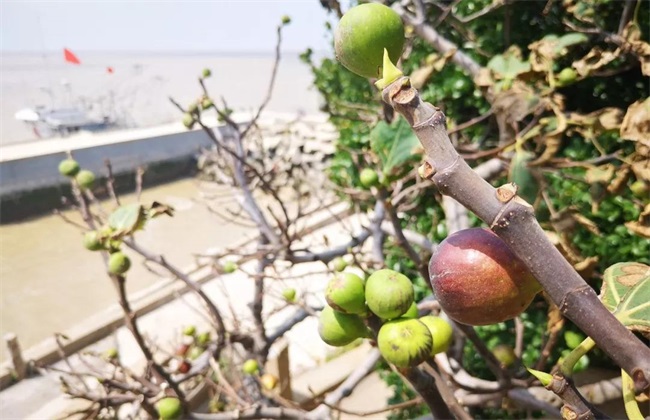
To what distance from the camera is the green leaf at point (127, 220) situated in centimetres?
95

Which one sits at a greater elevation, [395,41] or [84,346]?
[395,41]

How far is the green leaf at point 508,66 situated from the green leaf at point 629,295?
50.3 inches

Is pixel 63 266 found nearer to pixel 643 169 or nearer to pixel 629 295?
pixel 643 169

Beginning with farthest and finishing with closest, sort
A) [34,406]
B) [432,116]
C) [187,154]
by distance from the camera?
1. [187,154]
2. [34,406]
3. [432,116]

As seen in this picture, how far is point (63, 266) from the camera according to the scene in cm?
630

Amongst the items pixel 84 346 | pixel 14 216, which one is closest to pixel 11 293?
pixel 84 346

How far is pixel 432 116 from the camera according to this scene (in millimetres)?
314

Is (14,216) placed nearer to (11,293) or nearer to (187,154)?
(11,293)

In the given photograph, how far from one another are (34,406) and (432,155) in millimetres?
3987

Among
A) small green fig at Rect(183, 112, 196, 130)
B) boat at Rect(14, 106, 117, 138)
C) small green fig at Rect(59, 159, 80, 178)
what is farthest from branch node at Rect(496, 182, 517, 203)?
boat at Rect(14, 106, 117, 138)

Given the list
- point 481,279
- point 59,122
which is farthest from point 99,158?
point 481,279

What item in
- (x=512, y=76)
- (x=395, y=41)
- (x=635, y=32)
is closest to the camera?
(x=395, y=41)

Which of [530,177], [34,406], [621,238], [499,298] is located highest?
[499,298]

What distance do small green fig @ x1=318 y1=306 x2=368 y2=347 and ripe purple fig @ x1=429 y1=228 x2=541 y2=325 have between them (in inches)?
9.6
